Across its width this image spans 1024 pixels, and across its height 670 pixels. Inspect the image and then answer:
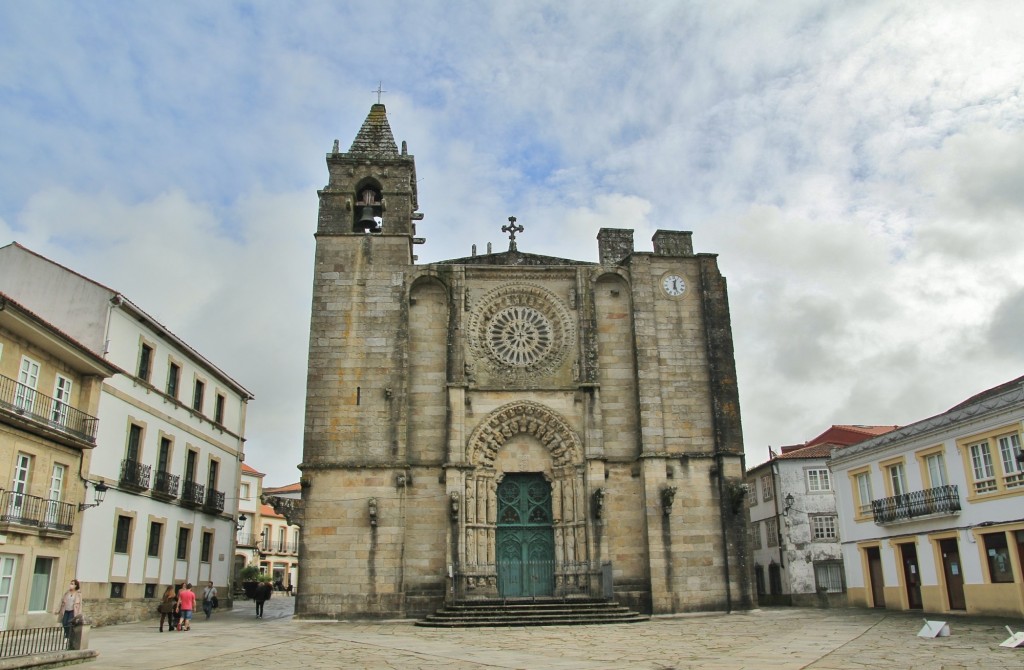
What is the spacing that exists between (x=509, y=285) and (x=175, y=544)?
12.1 metres

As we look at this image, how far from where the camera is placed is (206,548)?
26188mm

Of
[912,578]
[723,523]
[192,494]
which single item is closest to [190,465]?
[192,494]

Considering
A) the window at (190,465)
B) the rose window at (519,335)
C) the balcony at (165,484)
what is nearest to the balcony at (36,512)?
the balcony at (165,484)

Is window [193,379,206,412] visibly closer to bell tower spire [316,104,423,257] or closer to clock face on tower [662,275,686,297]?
bell tower spire [316,104,423,257]

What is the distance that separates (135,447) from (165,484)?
1.79 m

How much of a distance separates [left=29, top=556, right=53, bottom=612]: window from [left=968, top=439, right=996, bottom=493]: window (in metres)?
20.7

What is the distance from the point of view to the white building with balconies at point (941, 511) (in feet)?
59.4

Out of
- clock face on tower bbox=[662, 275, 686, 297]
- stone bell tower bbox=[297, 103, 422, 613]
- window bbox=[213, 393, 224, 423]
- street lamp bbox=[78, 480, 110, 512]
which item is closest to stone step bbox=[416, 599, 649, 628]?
stone bell tower bbox=[297, 103, 422, 613]

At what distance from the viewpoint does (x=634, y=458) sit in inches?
859

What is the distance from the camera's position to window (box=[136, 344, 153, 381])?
72.1 feet

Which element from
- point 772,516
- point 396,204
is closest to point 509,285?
point 396,204

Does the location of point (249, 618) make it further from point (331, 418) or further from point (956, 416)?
point (956, 416)

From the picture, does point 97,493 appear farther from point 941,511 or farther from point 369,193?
point 941,511

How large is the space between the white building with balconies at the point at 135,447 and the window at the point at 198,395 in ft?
0.16
